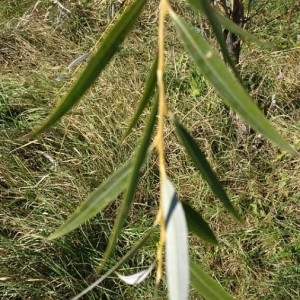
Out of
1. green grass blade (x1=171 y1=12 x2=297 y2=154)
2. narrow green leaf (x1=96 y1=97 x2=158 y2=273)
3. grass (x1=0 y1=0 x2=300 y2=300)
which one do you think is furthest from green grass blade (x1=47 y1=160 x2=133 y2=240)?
grass (x1=0 y1=0 x2=300 y2=300)

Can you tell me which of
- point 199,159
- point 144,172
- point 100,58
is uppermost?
point 100,58

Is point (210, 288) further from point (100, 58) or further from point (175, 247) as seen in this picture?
point (100, 58)

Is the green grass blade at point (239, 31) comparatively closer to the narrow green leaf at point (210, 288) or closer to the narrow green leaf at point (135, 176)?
the narrow green leaf at point (135, 176)

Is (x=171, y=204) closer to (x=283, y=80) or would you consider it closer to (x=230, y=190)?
(x=230, y=190)

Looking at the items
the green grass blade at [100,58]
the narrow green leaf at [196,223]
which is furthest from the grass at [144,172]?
the green grass blade at [100,58]

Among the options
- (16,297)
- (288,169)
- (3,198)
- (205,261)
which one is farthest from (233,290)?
(3,198)

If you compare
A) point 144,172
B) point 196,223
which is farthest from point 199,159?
point 144,172
